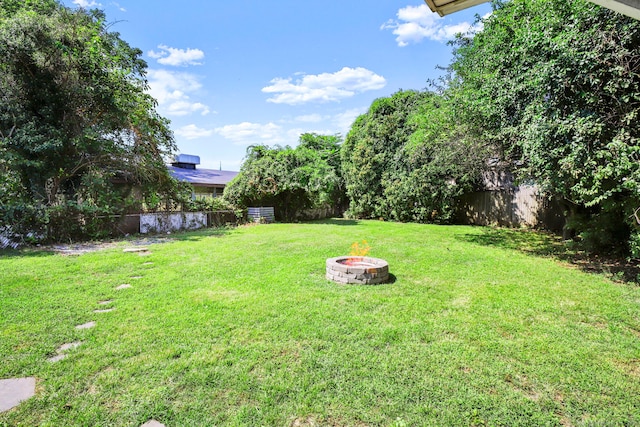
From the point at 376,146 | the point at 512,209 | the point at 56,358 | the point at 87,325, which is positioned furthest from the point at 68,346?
the point at 376,146

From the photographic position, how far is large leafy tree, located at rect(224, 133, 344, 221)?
45.5 ft

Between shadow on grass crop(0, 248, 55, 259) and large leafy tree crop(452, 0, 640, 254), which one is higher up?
large leafy tree crop(452, 0, 640, 254)

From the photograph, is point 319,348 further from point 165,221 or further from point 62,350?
point 165,221

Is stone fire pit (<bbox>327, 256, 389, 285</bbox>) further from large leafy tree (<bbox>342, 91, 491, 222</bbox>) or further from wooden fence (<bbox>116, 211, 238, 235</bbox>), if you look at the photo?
wooden fence (<bbox>116, 211, 238, 235</bbox>)

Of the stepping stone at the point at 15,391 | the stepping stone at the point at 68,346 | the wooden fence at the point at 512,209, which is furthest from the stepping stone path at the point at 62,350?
the wooden fence at the point at 512,209

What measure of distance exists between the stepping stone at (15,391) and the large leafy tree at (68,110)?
7.39m

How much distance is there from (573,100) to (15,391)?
7776 millimetres

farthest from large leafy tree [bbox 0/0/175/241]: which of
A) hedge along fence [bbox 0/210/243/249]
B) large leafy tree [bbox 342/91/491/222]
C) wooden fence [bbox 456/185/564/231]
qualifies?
wooden fence [bbox 456/185/564/231]

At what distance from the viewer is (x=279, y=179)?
45.9 feet

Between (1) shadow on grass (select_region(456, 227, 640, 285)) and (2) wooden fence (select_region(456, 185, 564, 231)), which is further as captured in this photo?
(2) wooden fence (select_region(456, 185, 564, 231))

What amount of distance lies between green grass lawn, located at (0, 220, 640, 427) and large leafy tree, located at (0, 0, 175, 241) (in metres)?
4.05

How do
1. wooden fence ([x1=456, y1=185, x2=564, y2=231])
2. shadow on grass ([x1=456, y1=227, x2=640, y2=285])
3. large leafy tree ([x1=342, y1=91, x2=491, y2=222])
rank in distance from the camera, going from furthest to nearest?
large leafy tree ([x1=342, y1=91, x2=491, y2=222])
wooden fence ([x1=456, y1=185, x2=564, y2=231])
shadow on grass ([x1=456, y1=227, x2=640, y2=285])

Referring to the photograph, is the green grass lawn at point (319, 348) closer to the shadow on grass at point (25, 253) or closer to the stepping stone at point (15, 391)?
the stepping stone at point (15, 391)

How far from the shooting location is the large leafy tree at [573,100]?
4602 millimetres
